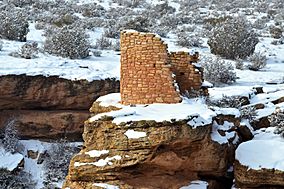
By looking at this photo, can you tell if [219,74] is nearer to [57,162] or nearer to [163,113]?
[57,162]

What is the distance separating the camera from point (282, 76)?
48.5 ft

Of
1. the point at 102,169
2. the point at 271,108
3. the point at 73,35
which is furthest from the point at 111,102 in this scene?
the point at 73,35

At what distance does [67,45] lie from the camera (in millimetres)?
15672

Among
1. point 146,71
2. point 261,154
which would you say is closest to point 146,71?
point 146,71

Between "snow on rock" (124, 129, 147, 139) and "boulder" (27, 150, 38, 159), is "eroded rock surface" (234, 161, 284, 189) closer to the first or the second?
"snow on rock" (124, 129, 147, 139)

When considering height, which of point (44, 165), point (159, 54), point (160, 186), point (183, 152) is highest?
point (159, 54)

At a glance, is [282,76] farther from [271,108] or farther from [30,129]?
[30,129]

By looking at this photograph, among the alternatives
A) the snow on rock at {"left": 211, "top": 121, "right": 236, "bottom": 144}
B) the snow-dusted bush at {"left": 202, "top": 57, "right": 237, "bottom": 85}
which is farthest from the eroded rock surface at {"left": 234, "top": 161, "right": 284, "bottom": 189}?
the snow-dusted bush at {"left": 202, "top": 57, "right": 237, "bottom": 85}

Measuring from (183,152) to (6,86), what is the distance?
22.6 ft

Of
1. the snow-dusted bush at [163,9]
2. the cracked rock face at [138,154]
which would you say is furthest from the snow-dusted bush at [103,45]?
the snow-dusted bush at [163,9]

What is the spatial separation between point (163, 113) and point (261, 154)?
6.09 ft

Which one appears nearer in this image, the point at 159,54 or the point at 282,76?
the point at 159,54

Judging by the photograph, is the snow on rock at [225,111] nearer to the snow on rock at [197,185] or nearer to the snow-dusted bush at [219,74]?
the snow on rock at [197,185]

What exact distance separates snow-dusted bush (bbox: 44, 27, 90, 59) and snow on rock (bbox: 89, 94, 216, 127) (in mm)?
7986
